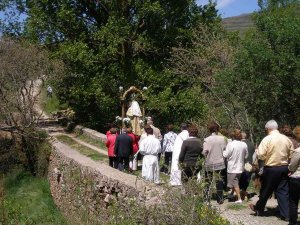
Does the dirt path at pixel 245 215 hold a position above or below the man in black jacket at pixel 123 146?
below

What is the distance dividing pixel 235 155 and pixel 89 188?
384cm

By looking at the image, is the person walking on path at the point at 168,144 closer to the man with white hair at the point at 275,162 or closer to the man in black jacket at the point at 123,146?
the man in black jacket at the point at 123,146

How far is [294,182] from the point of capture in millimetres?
8219

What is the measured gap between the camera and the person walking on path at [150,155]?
12.0 m

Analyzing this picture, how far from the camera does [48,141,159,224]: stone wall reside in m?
9.48

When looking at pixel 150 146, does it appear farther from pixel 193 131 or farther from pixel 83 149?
pixel 83 149

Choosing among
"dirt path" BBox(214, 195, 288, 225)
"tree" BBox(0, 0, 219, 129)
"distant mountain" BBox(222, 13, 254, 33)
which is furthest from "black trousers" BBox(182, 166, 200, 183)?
"distant mountain" BBox(222, 13, 254, 33)

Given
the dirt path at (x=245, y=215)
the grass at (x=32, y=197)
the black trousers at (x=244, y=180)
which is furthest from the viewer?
the grass at (x=32, y=197)

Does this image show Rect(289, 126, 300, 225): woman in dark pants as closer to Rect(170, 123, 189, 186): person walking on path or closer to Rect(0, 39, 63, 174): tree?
Rect(170, 123, 189, 186): person walking on path

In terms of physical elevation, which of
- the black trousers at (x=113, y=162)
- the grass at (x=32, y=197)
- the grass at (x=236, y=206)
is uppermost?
the black trousers at (x=113, y=162)

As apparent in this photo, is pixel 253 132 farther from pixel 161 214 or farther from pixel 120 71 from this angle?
pixel 161 214

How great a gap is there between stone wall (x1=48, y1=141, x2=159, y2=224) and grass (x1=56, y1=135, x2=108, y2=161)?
2.47ft

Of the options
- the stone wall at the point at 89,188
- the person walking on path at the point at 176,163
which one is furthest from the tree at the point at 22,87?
the person walking on path at the point at 176,163

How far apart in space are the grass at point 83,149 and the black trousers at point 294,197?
31.1 feet
